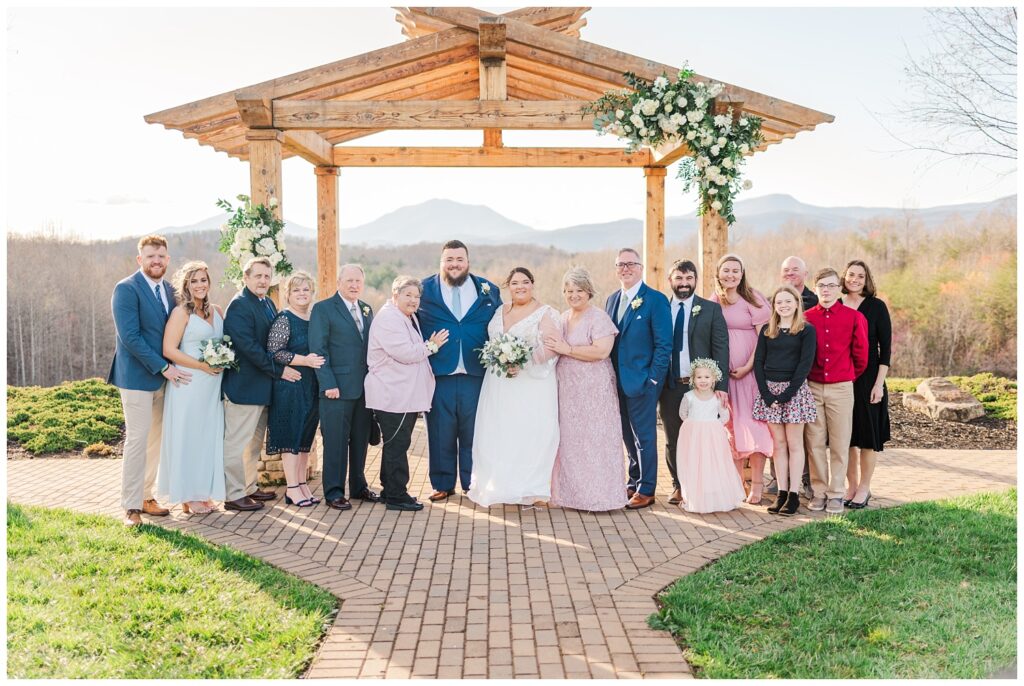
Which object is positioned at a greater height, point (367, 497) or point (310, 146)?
point (310, 146)

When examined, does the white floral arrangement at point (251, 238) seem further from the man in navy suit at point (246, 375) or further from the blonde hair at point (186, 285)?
the blonde hair at point (186, 285)

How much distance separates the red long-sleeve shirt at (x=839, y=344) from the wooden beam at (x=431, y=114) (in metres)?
2.94

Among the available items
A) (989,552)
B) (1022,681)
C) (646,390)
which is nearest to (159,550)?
(646,390)

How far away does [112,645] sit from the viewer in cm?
405

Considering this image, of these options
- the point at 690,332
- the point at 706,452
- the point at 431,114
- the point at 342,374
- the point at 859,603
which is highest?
the point at 431,114

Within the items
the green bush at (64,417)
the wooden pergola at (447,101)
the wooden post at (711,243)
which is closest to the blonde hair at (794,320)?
the wooden post at (711,243)

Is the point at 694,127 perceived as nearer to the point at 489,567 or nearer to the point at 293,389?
the point at 293,389

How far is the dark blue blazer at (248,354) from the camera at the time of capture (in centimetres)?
645

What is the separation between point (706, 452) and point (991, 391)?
8.21 metres

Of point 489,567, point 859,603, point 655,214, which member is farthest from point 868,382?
point 655,214

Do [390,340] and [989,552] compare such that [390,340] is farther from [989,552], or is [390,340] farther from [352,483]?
[989,552]

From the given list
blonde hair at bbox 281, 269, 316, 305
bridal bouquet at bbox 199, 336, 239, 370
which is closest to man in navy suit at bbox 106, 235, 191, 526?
bridal bouquet at bbox 199, 336, 239, 370

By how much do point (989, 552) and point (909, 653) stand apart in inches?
76.7

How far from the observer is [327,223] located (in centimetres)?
1094
